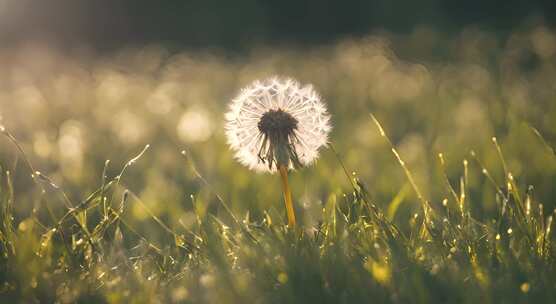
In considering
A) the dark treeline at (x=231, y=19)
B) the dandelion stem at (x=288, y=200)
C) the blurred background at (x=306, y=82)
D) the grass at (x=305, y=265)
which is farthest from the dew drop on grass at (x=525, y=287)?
the dark treeline at (x=231, y=19)

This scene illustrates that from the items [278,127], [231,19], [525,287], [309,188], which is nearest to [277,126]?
[278,127]

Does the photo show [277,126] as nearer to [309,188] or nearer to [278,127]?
[278,127]

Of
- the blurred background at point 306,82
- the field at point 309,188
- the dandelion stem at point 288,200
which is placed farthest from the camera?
the blurred background at point 306,82

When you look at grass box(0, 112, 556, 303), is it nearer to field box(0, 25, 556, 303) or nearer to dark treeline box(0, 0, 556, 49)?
field box(0, 25, 556, 303)

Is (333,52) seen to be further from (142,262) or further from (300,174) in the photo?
(142,262)

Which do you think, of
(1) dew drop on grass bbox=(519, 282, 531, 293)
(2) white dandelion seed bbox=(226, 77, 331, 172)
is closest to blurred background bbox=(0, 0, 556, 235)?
(2) white dandelion seed bbox=(226, 77, 331, 172)

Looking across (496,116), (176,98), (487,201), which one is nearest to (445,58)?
(176,98)

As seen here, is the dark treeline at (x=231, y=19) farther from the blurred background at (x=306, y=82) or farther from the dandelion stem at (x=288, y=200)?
the dandelion stem at (x=288, y=200)
